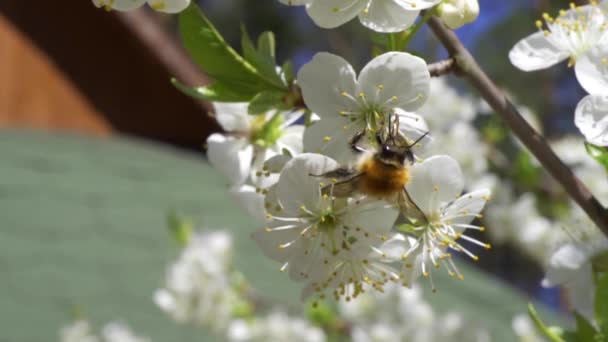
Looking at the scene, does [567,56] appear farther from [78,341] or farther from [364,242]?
[78,341]

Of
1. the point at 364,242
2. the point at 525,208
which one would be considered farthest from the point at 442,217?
the point at 525,208

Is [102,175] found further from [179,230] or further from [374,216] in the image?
[374,216]

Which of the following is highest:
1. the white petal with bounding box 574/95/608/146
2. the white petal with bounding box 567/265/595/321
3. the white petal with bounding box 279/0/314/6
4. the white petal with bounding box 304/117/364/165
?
the white petal with bounding box 279/0/314/6

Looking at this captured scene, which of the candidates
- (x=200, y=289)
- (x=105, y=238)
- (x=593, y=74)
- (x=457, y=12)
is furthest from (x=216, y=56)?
(x=105, y=238)

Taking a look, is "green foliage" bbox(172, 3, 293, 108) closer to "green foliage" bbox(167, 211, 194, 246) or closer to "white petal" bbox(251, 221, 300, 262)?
"white petal" bbox(251, 221, 300, 262)

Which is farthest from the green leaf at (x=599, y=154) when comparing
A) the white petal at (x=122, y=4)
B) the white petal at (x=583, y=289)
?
the white petal at (x=122, y=4)

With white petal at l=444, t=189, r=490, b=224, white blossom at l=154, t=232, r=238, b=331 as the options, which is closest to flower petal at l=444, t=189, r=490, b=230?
white petal at l=444, t=189, r=490, b=224
